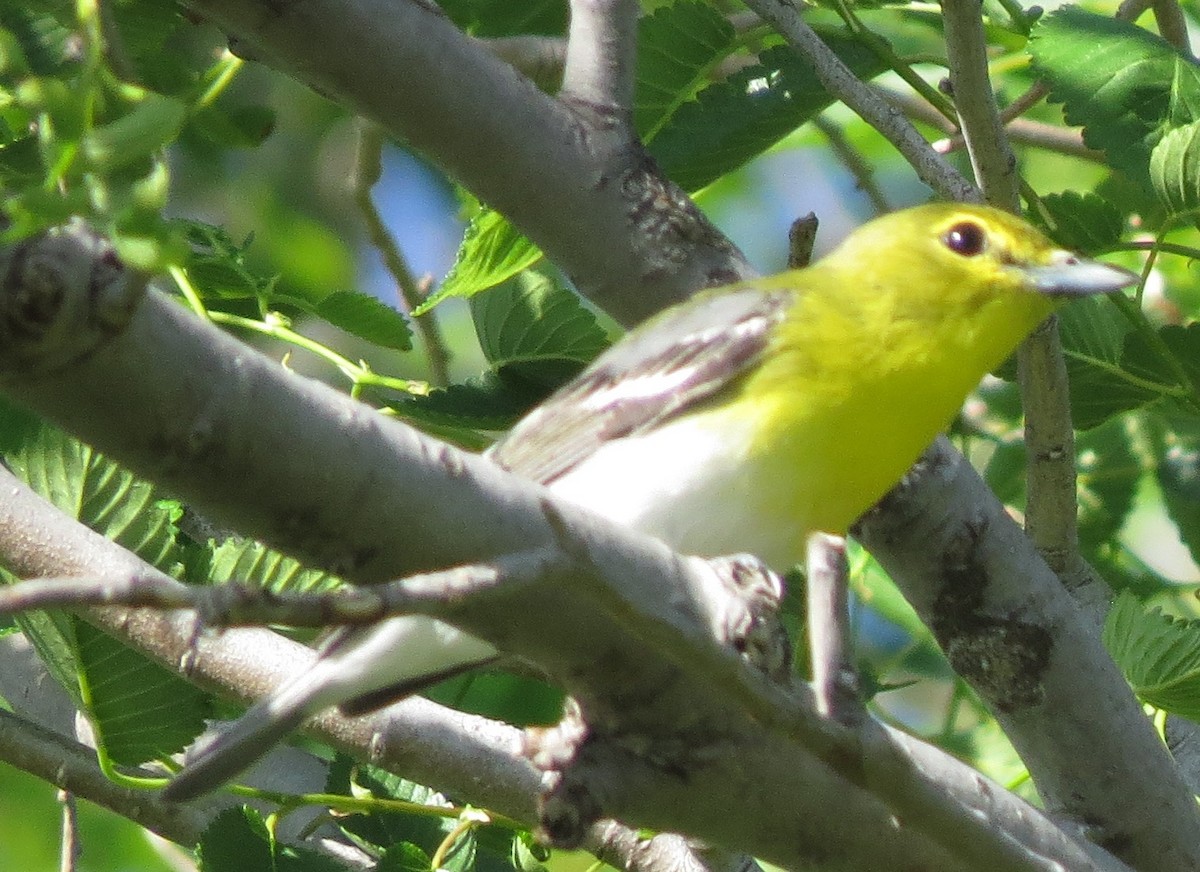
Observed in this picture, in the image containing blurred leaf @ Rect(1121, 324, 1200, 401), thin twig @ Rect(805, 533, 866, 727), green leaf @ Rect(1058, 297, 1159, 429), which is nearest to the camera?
thin twig @ Rect(805, 533, 866, 727)

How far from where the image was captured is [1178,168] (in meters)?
3.15

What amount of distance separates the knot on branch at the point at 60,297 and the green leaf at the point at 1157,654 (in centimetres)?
228

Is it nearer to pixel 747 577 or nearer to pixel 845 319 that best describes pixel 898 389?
pixel 845 319

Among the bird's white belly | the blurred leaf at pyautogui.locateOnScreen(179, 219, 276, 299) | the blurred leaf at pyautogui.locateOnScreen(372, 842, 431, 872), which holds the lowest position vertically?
the blurred leaf at pyautogui.locateOnScreen(372, 842, 431, 872)

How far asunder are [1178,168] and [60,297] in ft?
8.03

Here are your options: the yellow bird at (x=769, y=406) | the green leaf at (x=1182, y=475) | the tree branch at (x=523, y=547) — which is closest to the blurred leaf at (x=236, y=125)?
the tree branch at (x=523, y=547)

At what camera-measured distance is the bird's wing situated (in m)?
3.24

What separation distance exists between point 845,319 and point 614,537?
173 centimetres

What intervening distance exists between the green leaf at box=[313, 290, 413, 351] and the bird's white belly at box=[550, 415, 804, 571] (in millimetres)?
653

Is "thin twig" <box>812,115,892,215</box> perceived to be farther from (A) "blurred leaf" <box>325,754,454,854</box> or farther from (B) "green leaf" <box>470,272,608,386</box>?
(A) "blurred leaf" <box>325,754,454,854</box>

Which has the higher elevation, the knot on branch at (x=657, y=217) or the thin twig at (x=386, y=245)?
the knot on branch at (x=657, y=217)

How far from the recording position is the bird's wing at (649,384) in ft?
10.6

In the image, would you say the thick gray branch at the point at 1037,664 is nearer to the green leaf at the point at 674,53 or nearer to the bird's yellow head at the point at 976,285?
the bird's yellow head at the point at 976,285

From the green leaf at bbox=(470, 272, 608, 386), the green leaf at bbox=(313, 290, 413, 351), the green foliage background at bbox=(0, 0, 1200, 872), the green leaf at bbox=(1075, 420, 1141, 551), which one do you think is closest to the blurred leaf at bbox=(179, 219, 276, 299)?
the green foliage background at bbox=(0, 0, 1200, 872)
